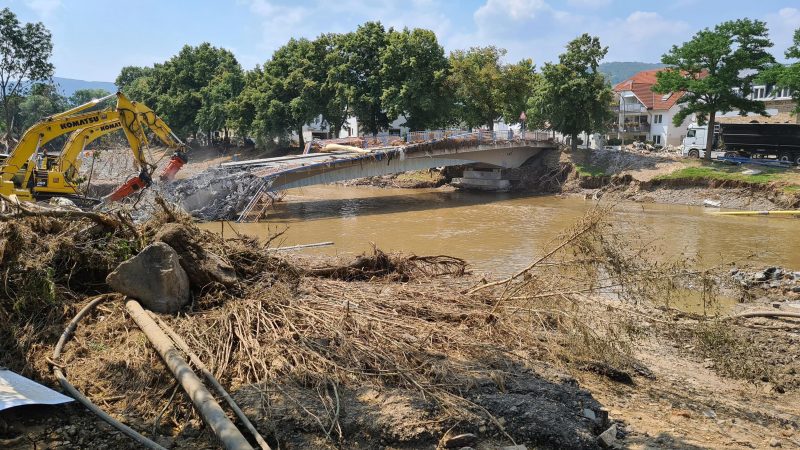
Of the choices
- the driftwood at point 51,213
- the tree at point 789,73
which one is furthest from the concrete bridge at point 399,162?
the driftwood at point 51,213

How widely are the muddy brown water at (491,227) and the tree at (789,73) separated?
25.8 feet

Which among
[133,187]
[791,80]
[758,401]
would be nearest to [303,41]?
[133,187]

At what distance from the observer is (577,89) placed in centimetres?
3484

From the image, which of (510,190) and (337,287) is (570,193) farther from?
(337,287)

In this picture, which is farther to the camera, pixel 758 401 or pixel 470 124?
pixel 470 124

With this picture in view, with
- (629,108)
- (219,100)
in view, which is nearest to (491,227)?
(219,100)

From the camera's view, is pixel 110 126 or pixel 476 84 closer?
pixel 110 126

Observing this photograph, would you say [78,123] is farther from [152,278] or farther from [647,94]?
[647,94]

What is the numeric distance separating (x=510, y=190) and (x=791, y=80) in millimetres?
16136

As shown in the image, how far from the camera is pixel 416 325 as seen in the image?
725 centimetres

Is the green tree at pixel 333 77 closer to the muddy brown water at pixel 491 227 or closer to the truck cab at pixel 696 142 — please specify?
the muddy brown water at pixel 491 227

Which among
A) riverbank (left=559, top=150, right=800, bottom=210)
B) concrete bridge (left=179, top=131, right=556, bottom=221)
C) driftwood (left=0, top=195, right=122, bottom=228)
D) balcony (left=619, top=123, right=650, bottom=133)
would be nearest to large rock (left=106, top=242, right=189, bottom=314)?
driftwood (left=0, top=195, right=122, bottom=228)

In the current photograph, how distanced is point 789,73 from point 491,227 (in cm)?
1832

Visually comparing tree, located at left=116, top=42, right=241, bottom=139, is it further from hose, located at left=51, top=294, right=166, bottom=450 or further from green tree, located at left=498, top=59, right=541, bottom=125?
hose, located at left=51, top=294, right=166, bottom=450
